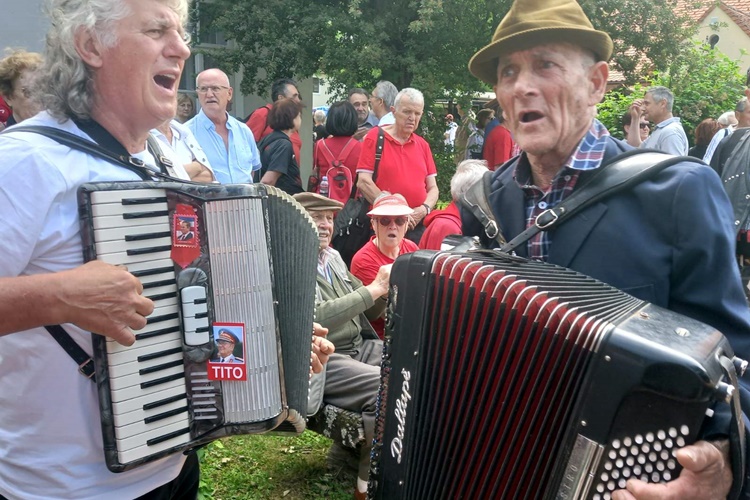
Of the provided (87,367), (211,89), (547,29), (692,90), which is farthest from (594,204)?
(692,90)

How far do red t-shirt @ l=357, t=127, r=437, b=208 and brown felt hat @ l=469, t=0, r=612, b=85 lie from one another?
3.38 m

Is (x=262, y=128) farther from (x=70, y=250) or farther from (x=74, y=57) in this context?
(x=70, y=250)

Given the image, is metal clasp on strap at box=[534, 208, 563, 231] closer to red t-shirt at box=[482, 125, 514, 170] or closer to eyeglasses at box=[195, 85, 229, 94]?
eyeglasses at box=[195, 85, 229, 94]

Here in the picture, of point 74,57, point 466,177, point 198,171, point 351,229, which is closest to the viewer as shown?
point 74,57

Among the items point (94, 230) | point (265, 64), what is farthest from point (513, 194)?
point (265, 64)

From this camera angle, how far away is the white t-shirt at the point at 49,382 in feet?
5.00

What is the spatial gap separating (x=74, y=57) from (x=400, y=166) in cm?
380

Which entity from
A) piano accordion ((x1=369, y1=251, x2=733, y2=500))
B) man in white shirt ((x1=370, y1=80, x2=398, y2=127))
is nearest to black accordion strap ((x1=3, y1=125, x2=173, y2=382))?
piano accordion ((x1=369, y1=251, x2=733, y2=500))

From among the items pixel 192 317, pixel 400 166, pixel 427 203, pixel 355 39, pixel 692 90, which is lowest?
pixel 427 203

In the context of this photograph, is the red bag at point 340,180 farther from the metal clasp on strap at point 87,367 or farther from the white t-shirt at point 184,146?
the metal clasp on strap at point 87,367

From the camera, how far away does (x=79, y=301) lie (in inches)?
57.5

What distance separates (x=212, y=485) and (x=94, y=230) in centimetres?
248

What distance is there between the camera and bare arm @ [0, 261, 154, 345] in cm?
143

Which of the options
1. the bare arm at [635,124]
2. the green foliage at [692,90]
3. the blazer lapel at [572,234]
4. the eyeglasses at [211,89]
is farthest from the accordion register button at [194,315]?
the green foliage at [692,90]
